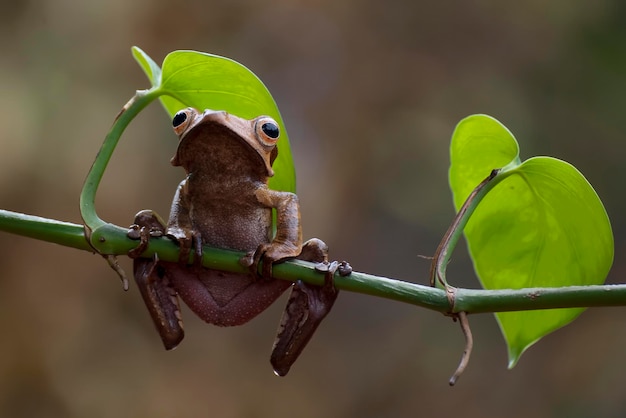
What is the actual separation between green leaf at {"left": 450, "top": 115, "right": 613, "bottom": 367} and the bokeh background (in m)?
2.66

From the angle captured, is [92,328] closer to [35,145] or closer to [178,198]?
[35,145]

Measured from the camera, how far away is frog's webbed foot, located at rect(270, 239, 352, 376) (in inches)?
48.6

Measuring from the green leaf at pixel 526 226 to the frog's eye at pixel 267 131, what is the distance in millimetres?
344

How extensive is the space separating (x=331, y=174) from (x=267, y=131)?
3055 millimetres

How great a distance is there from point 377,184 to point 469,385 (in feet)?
3.85

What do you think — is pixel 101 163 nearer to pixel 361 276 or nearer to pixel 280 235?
pixel 280 235

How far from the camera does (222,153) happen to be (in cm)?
132

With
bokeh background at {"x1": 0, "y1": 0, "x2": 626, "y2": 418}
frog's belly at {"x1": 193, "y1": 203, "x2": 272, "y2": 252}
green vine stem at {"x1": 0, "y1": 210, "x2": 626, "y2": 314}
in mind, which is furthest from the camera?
bokeh background at {"x1": 0, "y1": 0, "x2": 626, "y2": 418}

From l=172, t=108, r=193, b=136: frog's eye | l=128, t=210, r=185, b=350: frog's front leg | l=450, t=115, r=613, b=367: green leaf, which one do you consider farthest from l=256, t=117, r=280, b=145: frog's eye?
l=450, t=115, r=613, b=367: green leaf

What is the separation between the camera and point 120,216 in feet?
12.9

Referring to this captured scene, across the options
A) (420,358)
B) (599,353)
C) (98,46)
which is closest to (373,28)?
(98,46)

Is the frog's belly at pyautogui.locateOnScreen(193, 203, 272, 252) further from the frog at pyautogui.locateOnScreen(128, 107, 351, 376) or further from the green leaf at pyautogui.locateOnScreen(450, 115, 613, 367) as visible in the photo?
the green leaf at pyautogui.locateOnScreen(450, 115, 613, 367)

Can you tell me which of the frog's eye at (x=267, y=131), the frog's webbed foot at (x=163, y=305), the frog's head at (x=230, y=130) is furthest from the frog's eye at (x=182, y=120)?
the frog's webbed foot at (x=163, y=305)

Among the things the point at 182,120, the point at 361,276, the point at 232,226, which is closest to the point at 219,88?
the point at 182,120
